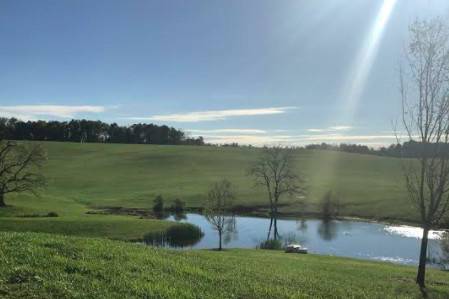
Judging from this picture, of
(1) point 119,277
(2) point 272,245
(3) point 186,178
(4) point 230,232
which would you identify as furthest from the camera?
(3) point 186,178

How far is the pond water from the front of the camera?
59.0 m

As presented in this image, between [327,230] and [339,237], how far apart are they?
22.8 feet

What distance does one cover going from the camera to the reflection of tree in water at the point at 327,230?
71.6 m

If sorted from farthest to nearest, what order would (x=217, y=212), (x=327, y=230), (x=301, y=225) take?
1. (x=301, y=225)
2. (x=327, y=230)
3. (x=217, y=212)

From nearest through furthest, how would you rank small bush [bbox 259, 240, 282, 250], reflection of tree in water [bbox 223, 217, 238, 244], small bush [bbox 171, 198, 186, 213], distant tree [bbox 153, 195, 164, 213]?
small bush [bbox 259, 240, 282, 250] → reflection of tree in water [bbox 223, 217, 238, 244] → distant tree [bbox 153, 195, 164, 213] → small bush [bbox 171, 198, 186, 213]

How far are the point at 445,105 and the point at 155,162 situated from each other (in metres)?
135

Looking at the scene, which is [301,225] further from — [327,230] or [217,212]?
[217,212]

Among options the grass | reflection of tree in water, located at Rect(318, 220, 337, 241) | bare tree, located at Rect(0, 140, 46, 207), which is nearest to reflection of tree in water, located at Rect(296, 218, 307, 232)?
reflection of tree in water, located at Rect(318, 220, 337, 241)

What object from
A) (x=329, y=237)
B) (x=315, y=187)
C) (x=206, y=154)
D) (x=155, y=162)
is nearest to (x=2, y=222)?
(x=329, y=237)

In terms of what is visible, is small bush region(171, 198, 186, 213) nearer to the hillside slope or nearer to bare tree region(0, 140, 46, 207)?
the hillside slope

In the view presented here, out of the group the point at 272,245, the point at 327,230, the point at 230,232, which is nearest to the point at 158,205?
the point at 230,232

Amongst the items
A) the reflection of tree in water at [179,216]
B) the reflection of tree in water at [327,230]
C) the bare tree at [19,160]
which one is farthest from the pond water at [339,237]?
the bare tree at [19,160]

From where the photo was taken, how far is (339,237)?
232 feet

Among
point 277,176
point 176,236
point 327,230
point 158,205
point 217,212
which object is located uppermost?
point 277,176
